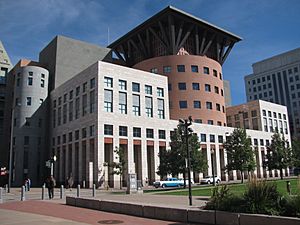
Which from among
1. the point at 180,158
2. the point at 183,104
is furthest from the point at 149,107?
the point at 180,158

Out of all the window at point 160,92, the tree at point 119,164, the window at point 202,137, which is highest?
the window at point 160,92

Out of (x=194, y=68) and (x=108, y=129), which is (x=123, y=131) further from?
(x=194, y=68)

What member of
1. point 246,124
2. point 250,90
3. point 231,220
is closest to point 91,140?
point 231,220

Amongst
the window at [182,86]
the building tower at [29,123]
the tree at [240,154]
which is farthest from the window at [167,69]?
the tree at [240,154]

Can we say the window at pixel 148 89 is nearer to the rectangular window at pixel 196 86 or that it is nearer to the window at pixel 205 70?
the rectangular window at pixel 196 86

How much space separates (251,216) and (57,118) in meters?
66.2

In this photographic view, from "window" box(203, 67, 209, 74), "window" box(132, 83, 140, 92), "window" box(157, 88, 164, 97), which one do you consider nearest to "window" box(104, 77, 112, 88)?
"window" box(132, 83, 140, 92)

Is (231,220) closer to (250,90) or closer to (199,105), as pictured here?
(199,105)

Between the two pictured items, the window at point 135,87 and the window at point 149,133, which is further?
the window at point 135,87

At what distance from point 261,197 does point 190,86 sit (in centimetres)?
6512

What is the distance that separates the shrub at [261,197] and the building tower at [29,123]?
65881 mm

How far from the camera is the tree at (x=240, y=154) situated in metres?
48.1

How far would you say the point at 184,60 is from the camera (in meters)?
76.7

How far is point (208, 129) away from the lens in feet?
238
